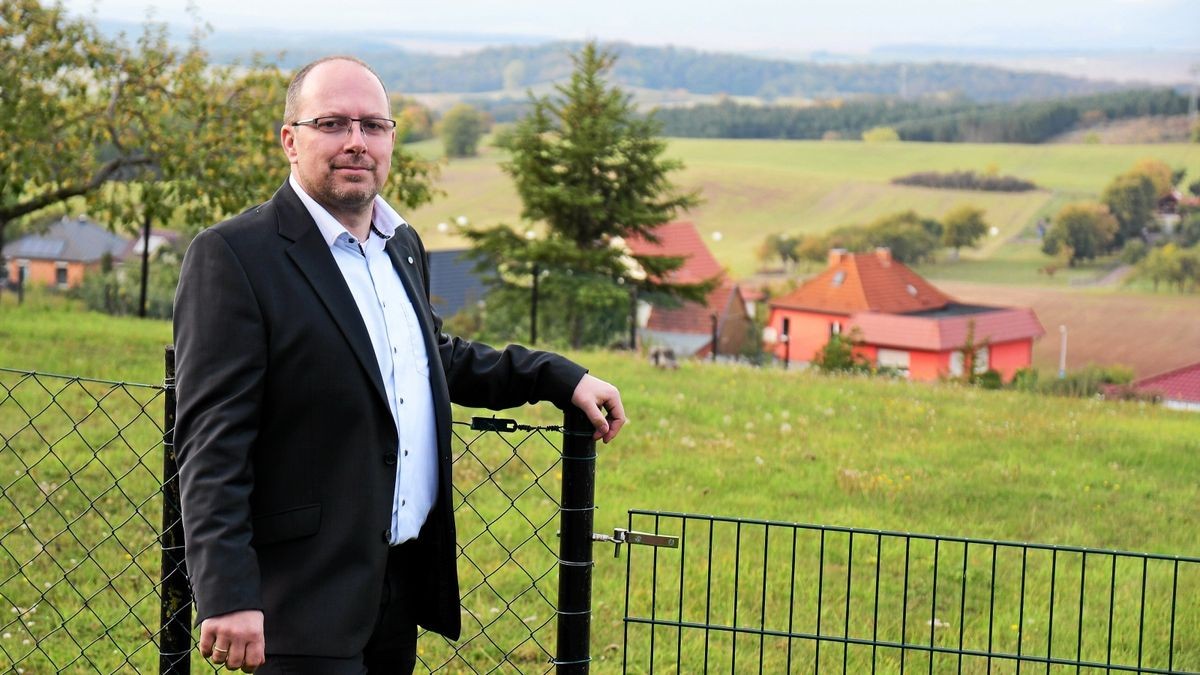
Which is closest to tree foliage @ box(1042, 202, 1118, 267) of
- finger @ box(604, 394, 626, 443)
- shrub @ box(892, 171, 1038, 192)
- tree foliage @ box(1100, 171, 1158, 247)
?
tree foliage @ box(1100, 171, 1158, 247)

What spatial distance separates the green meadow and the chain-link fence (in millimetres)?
93766

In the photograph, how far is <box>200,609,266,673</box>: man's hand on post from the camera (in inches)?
95.0

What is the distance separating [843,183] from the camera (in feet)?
441

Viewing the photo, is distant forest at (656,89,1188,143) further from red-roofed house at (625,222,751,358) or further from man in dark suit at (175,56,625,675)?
man in dark suit at (175,56,625,675)

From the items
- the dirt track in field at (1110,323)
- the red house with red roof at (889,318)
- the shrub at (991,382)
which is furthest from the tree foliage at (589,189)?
the dirt track in field at (1110,323)

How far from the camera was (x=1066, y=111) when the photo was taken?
15962 centimetres

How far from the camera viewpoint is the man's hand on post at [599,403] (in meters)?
2.98

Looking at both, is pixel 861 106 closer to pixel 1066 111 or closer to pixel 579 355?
pixel 1066 111

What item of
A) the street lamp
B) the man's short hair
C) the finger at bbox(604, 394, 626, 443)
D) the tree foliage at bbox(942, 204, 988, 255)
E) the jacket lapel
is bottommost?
the street lamp

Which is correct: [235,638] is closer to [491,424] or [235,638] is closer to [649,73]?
[491,424]

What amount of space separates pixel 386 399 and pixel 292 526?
1.03ft

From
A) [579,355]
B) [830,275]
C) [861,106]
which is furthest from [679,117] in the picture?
[579,355]

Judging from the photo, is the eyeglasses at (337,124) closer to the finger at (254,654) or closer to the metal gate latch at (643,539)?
the finger at (254,654)

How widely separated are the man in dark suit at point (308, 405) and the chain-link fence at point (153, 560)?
0.47m
